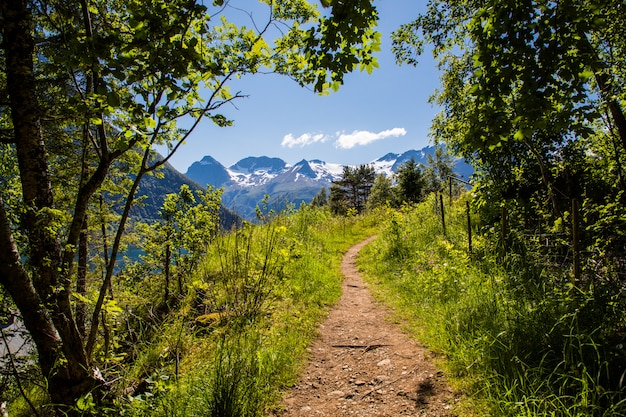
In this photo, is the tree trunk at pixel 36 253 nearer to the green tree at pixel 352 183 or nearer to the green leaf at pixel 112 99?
the green leaf at pixel 112 99

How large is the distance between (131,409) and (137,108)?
9.45ft

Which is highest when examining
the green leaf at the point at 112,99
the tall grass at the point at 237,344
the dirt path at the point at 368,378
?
the green leaf at the point at 112,99

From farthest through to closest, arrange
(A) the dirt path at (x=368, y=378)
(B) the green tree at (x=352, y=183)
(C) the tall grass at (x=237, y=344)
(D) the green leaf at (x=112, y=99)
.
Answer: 1. (B) the green tree at (x=352, y=183)
2. (A) the dirt path at (x=368, y=378)
3. (C) the tall grass at (x=237, y=344)
4. (D) the green leaf at (x=112, y=99)

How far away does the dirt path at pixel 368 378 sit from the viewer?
11.3 feet

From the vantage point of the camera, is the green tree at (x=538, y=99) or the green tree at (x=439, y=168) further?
the green tree at (x=439, y=168)

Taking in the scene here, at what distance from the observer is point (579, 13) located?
318 cm

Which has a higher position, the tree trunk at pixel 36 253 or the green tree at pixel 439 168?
the green tree at pixel 439 168

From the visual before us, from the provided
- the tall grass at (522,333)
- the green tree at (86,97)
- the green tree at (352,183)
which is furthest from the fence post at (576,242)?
the green tree at (352,183)

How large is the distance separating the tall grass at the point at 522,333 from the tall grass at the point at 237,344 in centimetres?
198

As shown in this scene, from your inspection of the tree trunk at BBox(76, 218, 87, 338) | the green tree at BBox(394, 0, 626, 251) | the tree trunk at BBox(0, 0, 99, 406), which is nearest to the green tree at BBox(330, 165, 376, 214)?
the green tree at BBox(394, 0, 626, 251)

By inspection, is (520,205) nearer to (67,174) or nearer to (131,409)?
(131,409)

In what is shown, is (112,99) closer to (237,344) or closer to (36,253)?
(36,253)

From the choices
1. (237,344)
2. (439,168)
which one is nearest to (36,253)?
(237,344)

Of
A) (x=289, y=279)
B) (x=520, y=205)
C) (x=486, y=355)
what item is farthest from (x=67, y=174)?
(x=520, y=205)
